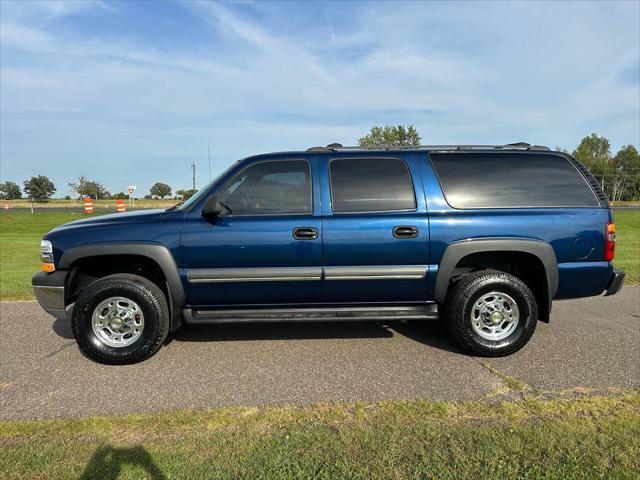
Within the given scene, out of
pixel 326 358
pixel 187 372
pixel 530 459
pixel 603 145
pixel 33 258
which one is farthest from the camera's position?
pixel 603 145

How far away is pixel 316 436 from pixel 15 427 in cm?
195

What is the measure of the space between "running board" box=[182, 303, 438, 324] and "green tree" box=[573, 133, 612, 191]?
82432 millimetres

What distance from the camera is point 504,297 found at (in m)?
3.94

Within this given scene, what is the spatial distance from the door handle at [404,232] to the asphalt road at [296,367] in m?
1.11

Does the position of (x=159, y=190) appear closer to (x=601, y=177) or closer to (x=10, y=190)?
(x=10, y=190)

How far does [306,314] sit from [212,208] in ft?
4.19

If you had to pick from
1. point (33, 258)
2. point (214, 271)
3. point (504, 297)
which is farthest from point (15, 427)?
point (33, 258)

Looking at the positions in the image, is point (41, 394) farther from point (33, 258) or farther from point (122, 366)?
point (33, 258)

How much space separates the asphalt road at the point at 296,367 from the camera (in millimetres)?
3164

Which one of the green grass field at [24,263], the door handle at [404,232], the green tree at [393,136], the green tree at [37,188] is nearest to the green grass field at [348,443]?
the door handle at [404,232]

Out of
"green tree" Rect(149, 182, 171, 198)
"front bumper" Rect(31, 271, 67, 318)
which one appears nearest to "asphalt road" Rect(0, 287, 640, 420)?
"front bumper" Rect(31, 271, 67, 318)

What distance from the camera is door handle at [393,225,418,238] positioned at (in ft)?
12.5

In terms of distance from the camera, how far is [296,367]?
12.1ft

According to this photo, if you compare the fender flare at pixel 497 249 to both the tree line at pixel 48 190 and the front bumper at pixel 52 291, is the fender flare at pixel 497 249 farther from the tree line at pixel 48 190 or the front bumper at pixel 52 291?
the tree line at pixel 48 190
